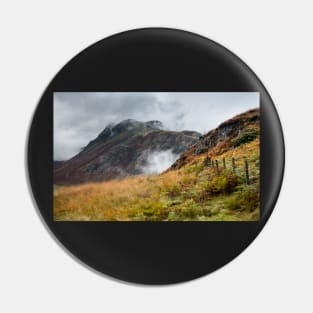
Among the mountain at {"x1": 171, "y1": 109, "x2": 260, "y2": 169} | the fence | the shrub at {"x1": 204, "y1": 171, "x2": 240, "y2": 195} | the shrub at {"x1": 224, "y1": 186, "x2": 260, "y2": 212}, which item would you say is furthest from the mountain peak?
the shrub at {"x1": 224, "y1": 186, "x2": 260, "y2": 212}

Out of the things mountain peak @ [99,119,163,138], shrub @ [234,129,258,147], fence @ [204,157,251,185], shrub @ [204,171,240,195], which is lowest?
shrub @ [204,171,240,195]

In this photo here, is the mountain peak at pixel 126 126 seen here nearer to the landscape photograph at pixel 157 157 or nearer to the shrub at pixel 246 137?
the landscape photograph at pixel 157 157

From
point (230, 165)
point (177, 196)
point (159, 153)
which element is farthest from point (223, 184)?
point (159, 153)

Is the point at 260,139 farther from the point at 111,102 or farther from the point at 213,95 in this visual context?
the point at 111,102

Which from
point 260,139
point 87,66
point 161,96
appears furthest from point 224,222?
point 87,66

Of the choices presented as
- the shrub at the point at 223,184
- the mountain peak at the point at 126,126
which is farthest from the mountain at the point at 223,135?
the mountain peak at the point at 126,126

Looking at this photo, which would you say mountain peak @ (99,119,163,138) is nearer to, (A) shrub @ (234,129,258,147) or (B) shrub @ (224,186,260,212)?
(A) shrub @ (234,129,258,147)

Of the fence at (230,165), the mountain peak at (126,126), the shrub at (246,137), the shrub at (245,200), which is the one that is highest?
the mountain peak at (126,126)
